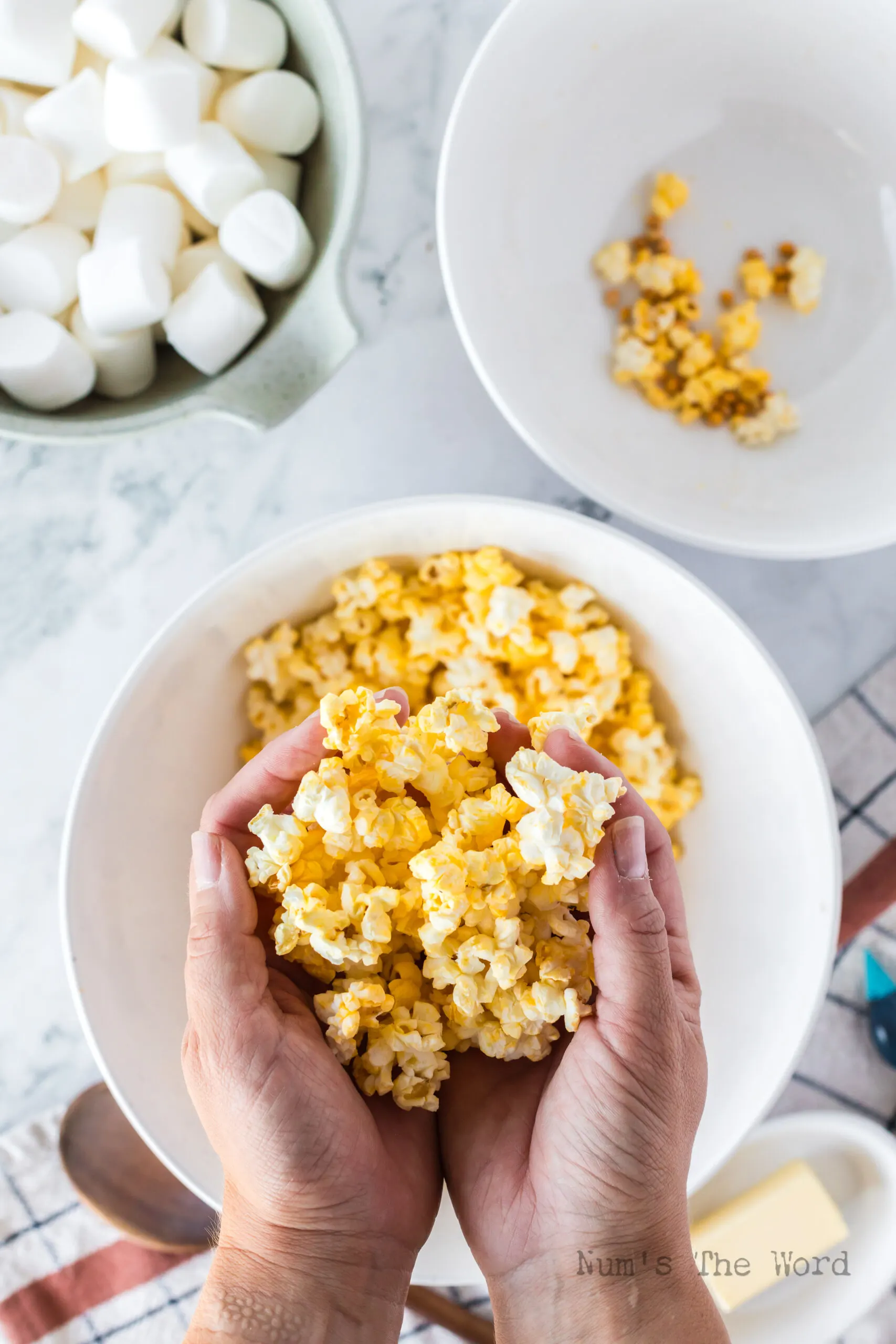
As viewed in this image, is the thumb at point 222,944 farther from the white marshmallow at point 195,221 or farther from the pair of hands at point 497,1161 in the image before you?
the white marshmallow at point 195,221

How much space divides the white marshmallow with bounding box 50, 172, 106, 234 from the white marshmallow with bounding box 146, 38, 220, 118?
0.13 m

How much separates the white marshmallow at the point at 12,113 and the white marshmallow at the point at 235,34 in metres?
0.18

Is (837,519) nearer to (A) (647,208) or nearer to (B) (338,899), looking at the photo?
(A) (647,208)

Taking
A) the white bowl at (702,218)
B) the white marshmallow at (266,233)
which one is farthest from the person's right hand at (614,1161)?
the white marshmallow at (266,233)

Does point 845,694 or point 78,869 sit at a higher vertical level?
point 845,694

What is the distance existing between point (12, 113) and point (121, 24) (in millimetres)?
145

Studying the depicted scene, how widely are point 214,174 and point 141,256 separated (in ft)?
0.37

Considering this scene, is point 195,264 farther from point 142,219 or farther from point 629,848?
point 629,848

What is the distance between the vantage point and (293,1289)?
796 millimetres

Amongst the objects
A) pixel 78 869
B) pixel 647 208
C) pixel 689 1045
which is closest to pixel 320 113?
pixel 647 208

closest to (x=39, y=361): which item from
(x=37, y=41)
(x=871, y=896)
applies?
(x=37, y=41)

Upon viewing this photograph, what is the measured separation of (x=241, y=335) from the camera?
1.06 metres

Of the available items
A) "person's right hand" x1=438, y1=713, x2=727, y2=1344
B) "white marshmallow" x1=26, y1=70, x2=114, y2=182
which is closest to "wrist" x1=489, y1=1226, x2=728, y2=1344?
"person's right hand" x1=438, y1=713, x2=727, y2=1344

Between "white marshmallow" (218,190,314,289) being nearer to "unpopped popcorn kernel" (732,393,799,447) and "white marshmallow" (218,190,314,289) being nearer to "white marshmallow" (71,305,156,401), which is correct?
"white marshmallow" (71,305,156,401)
